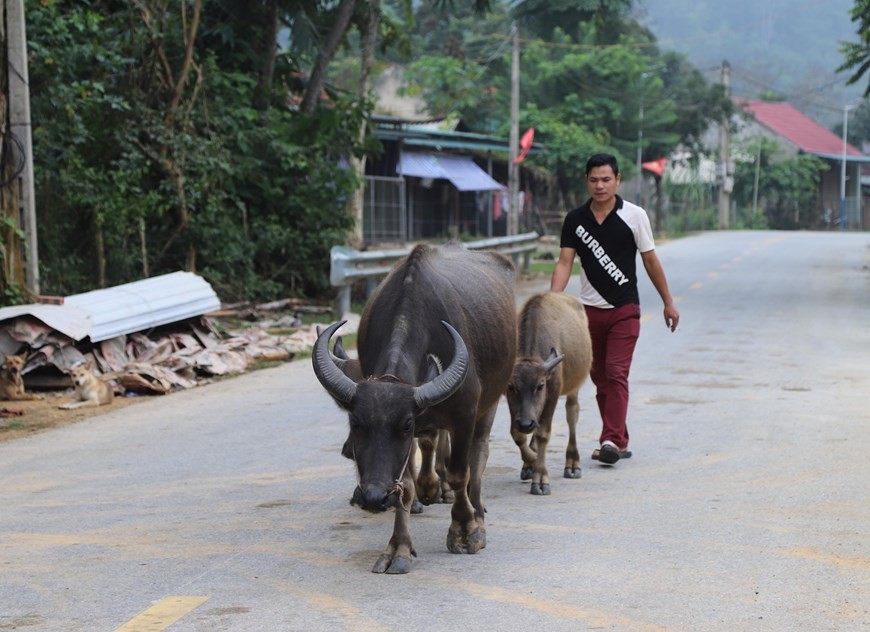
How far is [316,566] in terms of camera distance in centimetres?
612

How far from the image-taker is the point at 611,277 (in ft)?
29.6

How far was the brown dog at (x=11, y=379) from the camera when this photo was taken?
11703mm

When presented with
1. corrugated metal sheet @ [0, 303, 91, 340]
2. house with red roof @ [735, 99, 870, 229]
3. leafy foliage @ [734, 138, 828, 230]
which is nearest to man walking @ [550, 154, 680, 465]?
corrugated metal sheet @ [0, 303, 91, 340]

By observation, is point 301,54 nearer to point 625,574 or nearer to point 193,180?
point 193,180

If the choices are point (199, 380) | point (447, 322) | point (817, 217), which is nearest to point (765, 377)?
point (199, 380)

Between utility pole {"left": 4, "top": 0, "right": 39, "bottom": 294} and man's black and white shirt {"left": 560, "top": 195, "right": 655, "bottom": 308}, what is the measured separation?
6.86 m

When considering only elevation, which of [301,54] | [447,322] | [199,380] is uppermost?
[301,54]

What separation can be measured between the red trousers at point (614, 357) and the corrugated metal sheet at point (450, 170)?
88.2ft

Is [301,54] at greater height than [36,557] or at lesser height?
greater

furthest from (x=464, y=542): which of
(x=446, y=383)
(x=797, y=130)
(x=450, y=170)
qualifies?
(x=797, y=130)

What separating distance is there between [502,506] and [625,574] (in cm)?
172

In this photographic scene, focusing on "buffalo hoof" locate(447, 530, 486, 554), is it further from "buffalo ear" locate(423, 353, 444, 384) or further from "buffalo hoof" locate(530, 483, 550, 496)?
"buffalo hoof" locate(530, 483, 550, 496)

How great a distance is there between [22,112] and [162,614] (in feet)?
30.6

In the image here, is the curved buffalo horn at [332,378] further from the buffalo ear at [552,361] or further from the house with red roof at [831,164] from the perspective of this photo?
the house with red roof at [831,164]
